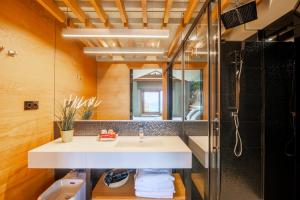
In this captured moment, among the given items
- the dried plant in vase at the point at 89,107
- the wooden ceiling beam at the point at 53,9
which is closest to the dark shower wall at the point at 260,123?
the dried plant in vase at the point at 89,107

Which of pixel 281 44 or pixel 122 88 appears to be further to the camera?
pixel 122 88

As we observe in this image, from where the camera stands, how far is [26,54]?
195cm

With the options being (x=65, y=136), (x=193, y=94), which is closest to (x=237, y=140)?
(x=193, y=94)

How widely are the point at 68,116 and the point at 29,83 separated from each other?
52cm

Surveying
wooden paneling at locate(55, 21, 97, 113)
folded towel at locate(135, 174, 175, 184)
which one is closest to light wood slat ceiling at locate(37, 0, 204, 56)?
wooden paneling at locate(55, 21, 97, 113)

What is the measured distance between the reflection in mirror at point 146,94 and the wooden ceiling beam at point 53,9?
1.08m

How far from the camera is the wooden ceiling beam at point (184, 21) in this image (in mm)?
2078

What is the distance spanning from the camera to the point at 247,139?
2.53 m

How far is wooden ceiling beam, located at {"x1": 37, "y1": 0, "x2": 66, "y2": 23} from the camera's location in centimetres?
196

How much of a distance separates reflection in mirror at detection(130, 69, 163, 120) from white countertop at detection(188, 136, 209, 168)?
0.55m

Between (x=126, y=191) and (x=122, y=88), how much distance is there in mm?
1336

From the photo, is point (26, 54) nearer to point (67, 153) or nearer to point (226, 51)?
point (67, 153)

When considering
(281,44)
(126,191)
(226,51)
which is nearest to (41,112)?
(126,191)

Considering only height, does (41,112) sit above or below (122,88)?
below
